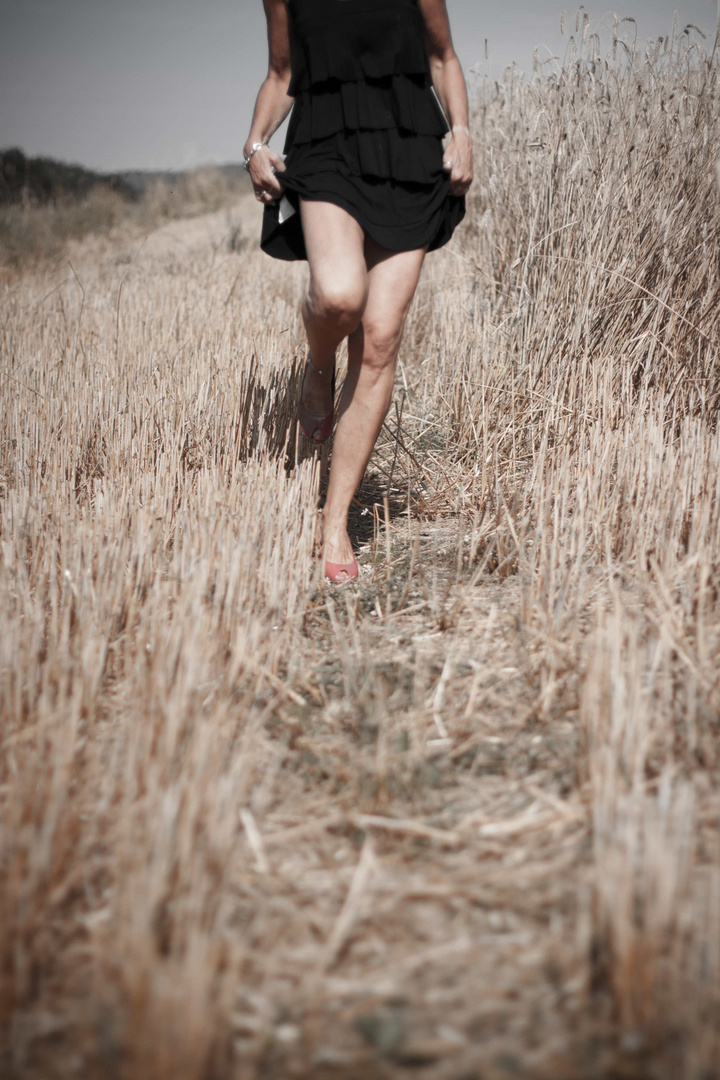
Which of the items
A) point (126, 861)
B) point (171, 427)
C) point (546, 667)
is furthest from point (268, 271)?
point (126, 861)

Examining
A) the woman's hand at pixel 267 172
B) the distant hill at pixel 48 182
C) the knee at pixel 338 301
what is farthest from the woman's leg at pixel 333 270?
the distant hill at pixel 48 182

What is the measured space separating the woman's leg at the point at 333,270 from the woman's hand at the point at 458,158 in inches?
12.7

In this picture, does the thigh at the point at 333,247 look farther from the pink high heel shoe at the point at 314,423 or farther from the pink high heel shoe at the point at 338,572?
the pink high heel shoe at the point at 338,572

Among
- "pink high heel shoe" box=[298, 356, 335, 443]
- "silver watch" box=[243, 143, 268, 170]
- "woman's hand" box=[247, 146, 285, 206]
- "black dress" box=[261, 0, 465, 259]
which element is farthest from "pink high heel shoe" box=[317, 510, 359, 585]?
"silver watch" box=[243, 143, 268, 170]

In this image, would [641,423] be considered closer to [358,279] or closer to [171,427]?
[358,279]

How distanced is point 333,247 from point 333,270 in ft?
0.22

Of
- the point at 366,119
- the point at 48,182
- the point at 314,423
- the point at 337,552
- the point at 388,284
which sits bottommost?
the point at 337,552

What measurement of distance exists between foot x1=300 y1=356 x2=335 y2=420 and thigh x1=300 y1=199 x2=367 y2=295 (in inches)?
14.7

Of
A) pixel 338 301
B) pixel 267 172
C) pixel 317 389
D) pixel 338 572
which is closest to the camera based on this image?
pixel 338 301

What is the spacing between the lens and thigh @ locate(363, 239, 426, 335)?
1.99m

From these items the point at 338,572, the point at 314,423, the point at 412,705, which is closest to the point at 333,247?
the point at 314,423

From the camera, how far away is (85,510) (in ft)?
6.75

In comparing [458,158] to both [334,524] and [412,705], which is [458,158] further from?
[412,705]

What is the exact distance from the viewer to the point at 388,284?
199 cm
